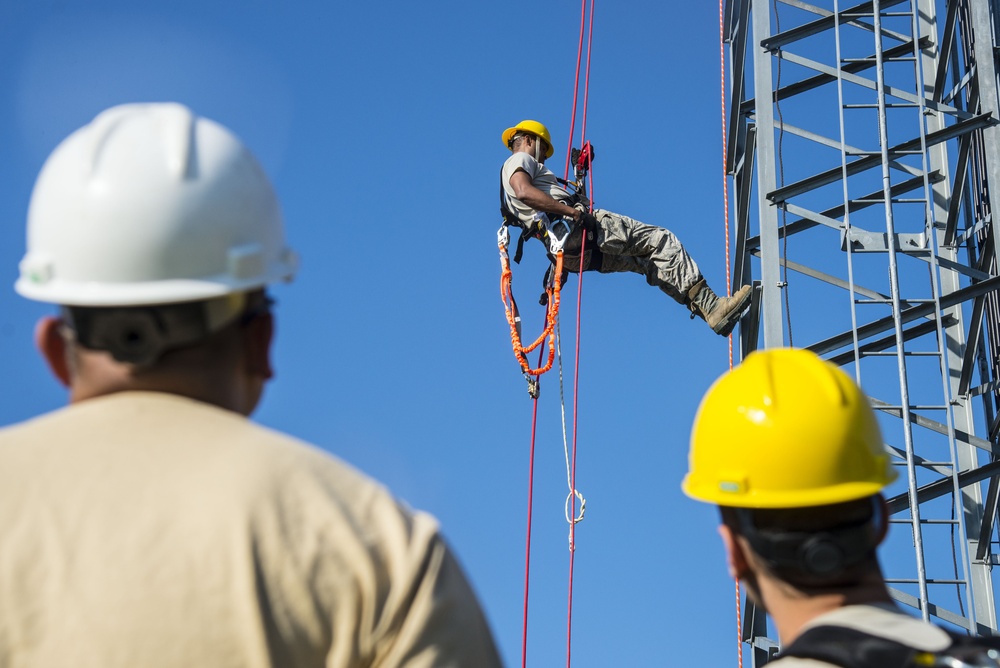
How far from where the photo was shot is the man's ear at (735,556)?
183cm

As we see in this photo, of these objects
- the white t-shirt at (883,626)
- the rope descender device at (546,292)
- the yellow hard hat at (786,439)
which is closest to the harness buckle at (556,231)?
the rope descender device at (546,292)

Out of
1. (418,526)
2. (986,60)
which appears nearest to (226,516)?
(418,526)

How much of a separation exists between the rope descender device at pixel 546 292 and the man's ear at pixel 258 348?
7.06 m

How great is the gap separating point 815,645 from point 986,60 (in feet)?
20.6

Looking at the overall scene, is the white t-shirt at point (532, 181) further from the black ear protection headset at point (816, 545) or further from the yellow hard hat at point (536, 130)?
the black ear protection headset at point (816, 545)

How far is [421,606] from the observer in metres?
1.34

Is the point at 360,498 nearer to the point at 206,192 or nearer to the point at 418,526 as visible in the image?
the point at 418,526

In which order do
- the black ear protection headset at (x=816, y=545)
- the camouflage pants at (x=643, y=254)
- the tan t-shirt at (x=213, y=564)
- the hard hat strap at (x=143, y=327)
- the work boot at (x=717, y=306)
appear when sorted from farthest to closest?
the camouflage pants at (x=643, y=254), the work boot at (x=717, y=306), the black ear protection headset at (x=816, y=545), the hard hat strap at (x=143, y=327), the tan t-shirt at (x=213, y=564)

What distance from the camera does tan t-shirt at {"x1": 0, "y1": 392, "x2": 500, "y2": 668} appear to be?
4.29ft

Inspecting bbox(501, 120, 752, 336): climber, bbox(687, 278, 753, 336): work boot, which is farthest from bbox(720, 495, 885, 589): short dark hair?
bbox(501, 120, 752, 336): climber

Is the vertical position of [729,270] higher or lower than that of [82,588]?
higher

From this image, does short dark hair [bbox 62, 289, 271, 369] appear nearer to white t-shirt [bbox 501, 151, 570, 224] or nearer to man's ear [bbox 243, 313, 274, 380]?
man's ear [bbox 243, 313, 274, 380]

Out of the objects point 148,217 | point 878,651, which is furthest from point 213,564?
point 878,651

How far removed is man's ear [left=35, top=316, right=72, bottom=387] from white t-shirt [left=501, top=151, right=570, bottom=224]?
7.23 metres
